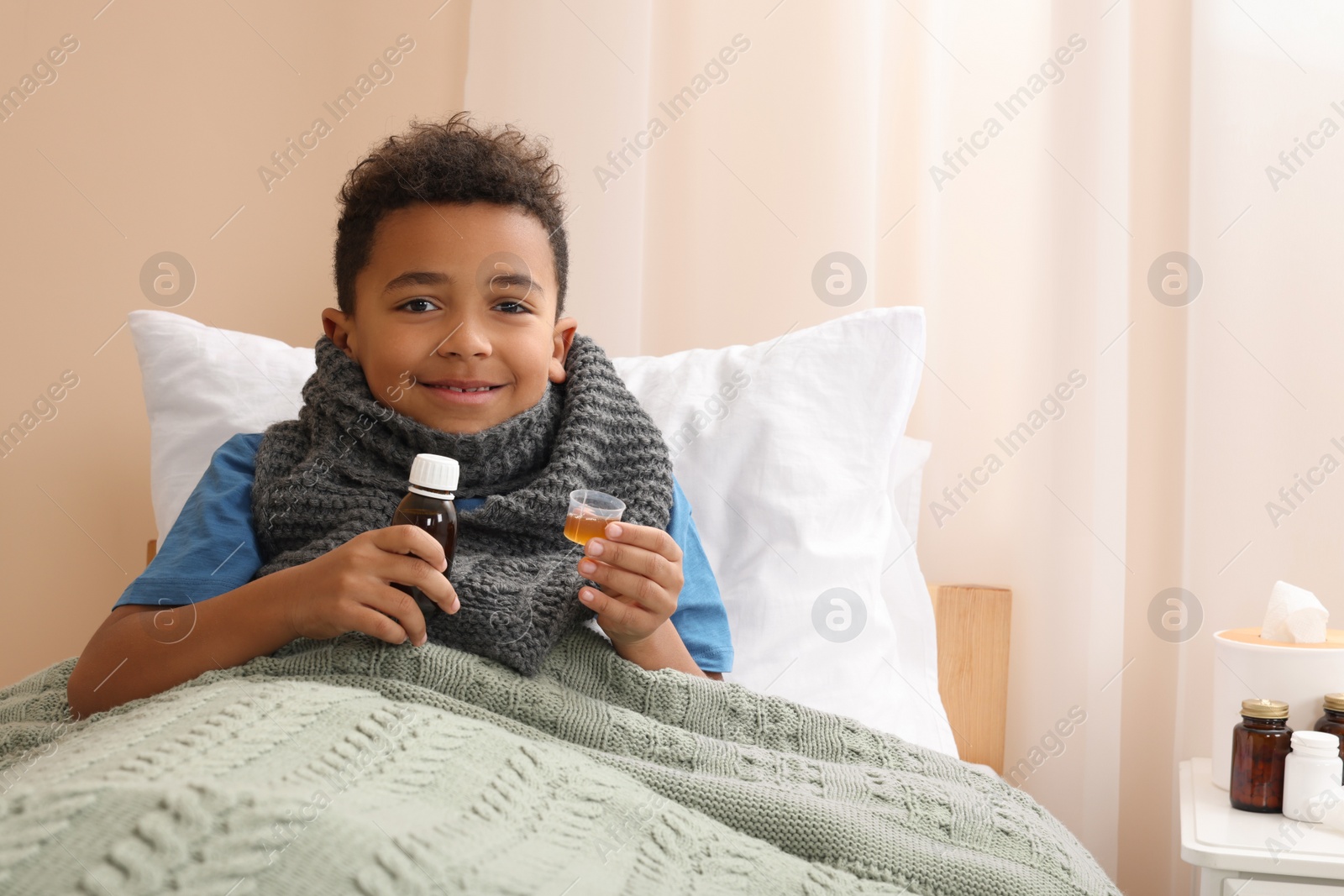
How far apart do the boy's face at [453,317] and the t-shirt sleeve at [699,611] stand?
0.70ft

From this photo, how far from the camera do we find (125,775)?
0.49 m

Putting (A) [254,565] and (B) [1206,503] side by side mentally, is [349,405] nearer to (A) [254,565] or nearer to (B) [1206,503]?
(A) [254,565]

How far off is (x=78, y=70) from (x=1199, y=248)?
1.77 metres

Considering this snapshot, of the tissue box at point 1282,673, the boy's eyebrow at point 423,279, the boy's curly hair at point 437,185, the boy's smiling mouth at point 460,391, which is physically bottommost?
the tissue box at point 1282,673

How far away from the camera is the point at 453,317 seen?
101 centimetres

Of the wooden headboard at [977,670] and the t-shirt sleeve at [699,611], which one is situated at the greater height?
the t-shirt sleeve at [699,611]

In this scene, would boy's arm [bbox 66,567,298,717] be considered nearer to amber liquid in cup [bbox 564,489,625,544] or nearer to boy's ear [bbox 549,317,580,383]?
amber liquid in cup [bbox 564,489,625,544]

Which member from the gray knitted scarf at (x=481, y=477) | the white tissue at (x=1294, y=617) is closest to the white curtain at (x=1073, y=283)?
the white tissue at (x=1294, y=617)

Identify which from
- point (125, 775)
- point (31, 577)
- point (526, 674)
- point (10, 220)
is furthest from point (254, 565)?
point (10, 220)

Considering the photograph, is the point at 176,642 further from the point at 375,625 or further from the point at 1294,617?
the point at 1294,617

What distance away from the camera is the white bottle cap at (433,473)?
29.4 inches

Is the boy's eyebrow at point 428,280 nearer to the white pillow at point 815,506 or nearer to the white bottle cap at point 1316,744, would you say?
the white pillow at point 815,506

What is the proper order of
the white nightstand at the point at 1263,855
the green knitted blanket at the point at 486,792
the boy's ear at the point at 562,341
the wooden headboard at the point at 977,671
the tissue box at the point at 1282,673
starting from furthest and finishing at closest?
the wooden headboard at the point at 977,671 < the boy's ear at the point at 562,341 < the tissue box at the point at 1282,673 < the white nightstand at the point at 1263,855 < the green knitted blanket at the point at 486,792

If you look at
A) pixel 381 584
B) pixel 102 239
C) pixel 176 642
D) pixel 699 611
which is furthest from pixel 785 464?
pixel 102 239
